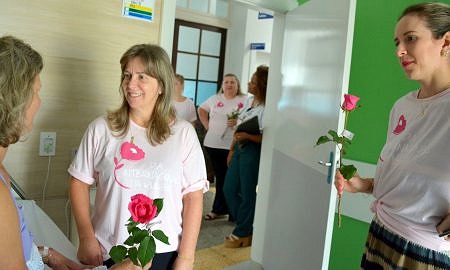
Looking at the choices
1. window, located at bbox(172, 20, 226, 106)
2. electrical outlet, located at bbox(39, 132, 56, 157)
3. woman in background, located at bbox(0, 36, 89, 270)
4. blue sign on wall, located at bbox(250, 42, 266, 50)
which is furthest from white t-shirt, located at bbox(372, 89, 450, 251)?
blue sign on wall, located at bbox(250, 42, 266, 50)

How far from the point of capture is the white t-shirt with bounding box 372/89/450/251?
1.12 m

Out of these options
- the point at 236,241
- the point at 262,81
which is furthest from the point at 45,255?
the point at 236,241

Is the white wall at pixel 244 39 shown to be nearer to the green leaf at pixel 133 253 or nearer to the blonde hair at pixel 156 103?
the blonde hair at pixel 156 103

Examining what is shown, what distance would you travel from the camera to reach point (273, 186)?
9.04 ft

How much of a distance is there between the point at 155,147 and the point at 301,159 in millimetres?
1075

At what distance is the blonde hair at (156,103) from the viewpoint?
1419 mm

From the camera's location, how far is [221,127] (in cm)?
411

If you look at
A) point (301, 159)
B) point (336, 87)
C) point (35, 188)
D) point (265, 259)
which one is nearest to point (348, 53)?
point (336, 87)

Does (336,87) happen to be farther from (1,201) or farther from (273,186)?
(1,201)

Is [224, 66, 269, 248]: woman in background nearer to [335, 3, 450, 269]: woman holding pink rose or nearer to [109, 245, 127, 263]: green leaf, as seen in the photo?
[335, 3, 450, 269]: woman holding pink rose

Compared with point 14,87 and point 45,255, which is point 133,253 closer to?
point 14,87

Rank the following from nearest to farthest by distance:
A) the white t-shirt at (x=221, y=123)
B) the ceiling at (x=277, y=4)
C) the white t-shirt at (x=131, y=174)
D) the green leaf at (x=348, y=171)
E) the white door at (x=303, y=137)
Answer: the green leaf at (x=348, y=171)
the white t-shirt at (x=131, y=174)
the white door at (x=303, y=137)
the ceiling at (x=277, y=4)
the white t-shirt at (x=221, y=123)

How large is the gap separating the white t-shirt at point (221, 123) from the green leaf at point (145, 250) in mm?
3297

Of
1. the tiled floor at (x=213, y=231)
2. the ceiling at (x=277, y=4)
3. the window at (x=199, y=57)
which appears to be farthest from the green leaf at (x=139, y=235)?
the window at (x=199, y=57)
